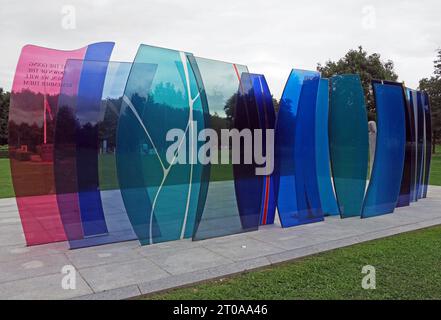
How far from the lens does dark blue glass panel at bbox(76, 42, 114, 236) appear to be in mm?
5902

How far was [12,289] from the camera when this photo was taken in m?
4.17

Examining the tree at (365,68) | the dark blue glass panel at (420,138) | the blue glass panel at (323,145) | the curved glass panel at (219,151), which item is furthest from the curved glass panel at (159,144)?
the tree at (365,68)

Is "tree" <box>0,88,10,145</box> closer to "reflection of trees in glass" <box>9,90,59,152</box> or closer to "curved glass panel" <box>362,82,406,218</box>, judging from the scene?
"reflection of trees in glass" <box>9,90,59,152</box>

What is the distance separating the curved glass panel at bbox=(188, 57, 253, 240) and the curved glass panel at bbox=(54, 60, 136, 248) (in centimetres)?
133

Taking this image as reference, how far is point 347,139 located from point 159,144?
424 cm

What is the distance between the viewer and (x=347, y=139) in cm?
786

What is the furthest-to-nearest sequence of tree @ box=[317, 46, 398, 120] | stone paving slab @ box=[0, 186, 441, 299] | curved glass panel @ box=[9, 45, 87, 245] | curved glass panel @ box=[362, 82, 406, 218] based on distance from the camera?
tree @ box=[317, 46, 398, 120] < curved glass panel @ box=[362, 82, 406, 218] < curved glass panel @ box=[9, 45, 87, 245] < stone paving slab @ box=[0, 186, 441, 299]

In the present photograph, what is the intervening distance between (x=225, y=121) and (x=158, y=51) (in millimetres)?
1670

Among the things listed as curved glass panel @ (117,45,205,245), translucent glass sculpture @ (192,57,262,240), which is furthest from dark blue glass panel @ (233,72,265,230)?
curved glass panel @ (117,45,205,245)

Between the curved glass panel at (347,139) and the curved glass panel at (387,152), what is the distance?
1.11ft

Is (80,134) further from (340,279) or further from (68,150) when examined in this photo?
(340,279)

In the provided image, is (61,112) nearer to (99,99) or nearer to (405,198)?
(99,99)

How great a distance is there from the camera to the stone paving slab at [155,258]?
421 centimetres
